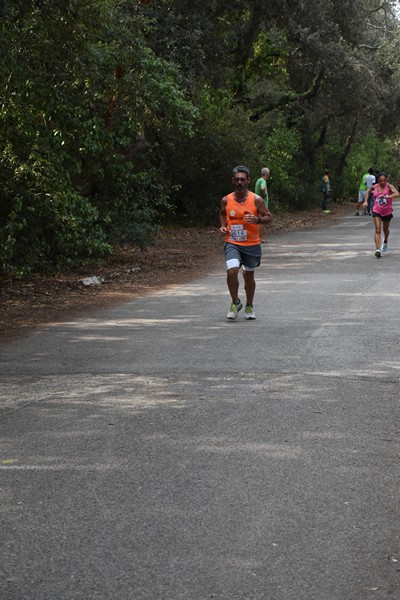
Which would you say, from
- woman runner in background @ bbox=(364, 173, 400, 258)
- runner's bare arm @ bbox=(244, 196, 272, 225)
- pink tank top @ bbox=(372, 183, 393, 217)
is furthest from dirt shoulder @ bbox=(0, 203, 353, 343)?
pink tank top @ bbox=(372, 183, 393, 217)

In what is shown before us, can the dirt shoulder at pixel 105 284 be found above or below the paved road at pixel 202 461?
below

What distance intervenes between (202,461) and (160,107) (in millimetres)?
16272

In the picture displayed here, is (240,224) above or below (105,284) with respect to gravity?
above

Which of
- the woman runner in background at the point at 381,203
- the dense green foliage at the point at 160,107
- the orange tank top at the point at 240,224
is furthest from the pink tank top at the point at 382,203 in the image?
the orange tank top at the point at 240,224

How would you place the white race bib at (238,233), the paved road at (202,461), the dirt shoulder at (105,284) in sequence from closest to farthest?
the paved road at (202,461), the white race bib at (238,233), the dirt shoulder at (105,284)

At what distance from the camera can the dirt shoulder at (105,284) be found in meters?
13.6

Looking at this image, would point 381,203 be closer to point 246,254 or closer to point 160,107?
point 160,107

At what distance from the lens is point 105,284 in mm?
17312

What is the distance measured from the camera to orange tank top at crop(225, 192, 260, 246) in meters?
12.3

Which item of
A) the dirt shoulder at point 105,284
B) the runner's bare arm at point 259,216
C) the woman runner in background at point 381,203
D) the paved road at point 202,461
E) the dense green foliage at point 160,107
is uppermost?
the dense green foliage at point 160,107

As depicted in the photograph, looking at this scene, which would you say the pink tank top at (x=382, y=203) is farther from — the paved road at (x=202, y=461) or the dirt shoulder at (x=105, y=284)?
the paved road at (x=202, y=461)

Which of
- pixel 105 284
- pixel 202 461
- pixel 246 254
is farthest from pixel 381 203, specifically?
pixel 202 461

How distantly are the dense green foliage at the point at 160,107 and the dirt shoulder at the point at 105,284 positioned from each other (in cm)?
45

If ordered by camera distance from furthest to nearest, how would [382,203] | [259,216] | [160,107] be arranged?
1. [160,107]
2. [382,203]
3. [259,216]
